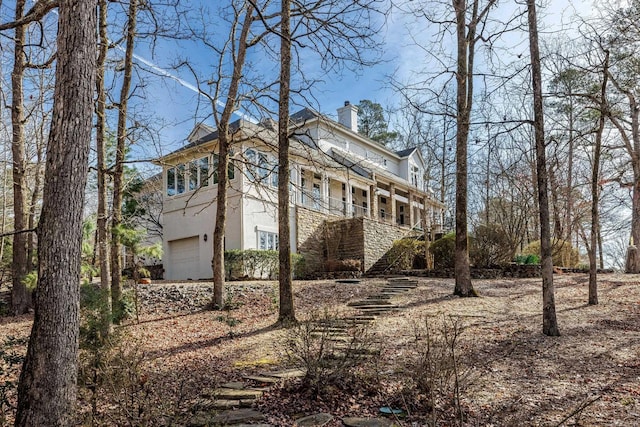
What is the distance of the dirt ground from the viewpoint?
13.2ft

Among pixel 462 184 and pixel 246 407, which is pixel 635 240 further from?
pixel 246 407

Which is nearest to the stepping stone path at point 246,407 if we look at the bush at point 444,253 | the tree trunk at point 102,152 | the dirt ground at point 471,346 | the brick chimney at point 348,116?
the dirt ground at point 471,346

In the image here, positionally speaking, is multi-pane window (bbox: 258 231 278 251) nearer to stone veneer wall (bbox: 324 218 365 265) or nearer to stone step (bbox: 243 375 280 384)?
stone veneer wall (bbox: 324 218 365 265)

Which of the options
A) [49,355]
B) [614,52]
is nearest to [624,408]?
[49,355]

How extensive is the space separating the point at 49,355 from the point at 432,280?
40.6 feet

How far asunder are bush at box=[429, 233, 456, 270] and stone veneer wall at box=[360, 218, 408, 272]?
336cm

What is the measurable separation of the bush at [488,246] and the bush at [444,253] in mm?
685

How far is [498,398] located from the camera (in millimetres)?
4305

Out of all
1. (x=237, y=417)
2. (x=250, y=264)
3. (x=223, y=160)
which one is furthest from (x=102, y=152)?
(x=250, y=264)

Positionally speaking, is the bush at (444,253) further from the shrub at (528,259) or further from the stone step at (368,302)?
the stone step at (368,302)

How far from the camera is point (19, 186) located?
10328mm

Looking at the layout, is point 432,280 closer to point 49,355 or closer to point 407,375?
point 407,375

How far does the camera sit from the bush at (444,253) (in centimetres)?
1614

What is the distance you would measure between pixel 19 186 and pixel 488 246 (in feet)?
45.8
